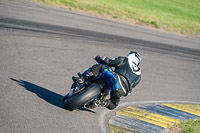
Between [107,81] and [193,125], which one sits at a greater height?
[107,81]

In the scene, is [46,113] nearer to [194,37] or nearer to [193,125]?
[193,125]

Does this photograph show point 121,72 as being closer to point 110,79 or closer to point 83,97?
point 110,79

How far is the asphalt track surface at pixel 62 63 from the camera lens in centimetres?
626

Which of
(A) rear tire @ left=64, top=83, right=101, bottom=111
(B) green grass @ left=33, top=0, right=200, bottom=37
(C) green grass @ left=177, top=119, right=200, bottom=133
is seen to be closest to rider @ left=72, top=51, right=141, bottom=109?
(A) rear tire @ left=64, top=83, right=101, bottom=111

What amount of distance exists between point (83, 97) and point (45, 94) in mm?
1388

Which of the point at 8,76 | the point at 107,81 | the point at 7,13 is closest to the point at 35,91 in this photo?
the point at 8,76

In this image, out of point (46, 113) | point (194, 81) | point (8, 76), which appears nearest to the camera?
point (46, 113)

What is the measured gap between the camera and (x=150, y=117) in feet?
25.9

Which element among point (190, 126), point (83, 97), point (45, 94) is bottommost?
point (190, 126)

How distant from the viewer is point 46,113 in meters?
6.30

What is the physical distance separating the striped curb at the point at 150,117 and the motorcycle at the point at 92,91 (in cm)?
65

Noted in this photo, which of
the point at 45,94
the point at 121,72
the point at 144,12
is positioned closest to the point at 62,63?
the point at 45,94

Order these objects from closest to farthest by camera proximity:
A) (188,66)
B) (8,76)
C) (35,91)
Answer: (35,91) < (8,76) < (188,66)

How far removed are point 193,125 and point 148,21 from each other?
1795cm
